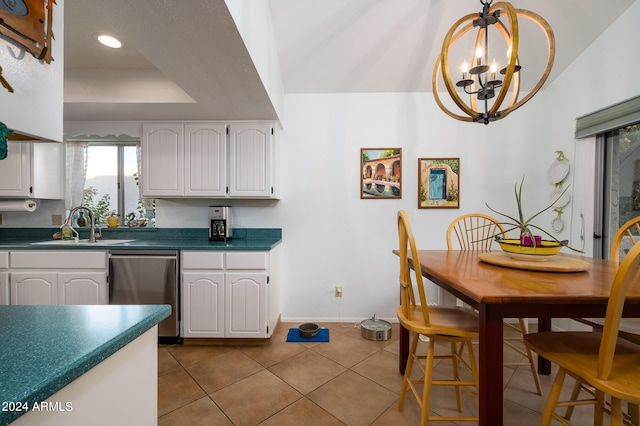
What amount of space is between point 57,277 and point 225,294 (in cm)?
143

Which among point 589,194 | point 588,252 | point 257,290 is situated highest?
point 589,194

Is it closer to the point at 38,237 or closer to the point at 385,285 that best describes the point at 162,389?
the point at 385,285

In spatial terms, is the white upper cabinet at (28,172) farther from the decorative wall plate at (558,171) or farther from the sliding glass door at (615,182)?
the sliding glass door at (615,182)

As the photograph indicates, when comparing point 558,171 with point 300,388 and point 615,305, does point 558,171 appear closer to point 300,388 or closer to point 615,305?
point 615,305

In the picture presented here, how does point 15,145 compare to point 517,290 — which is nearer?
point 517,290

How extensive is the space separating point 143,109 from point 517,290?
2936 millimetres

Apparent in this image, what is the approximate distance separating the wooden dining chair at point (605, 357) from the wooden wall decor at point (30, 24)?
1.73 metres

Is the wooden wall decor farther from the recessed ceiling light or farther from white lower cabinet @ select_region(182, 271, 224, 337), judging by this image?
white lower cabinet @ select_region(182, 271, 224, 337)

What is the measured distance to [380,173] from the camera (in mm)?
2918

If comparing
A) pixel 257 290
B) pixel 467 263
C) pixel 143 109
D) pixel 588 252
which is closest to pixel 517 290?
pixel 467 263

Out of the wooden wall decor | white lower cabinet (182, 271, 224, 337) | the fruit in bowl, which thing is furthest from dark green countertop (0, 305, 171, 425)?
the fruit in bowl

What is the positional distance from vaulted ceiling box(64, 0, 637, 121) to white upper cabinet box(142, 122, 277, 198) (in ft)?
0.46

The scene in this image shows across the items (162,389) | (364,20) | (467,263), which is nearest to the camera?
(467,263)

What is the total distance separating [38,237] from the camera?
289cm
